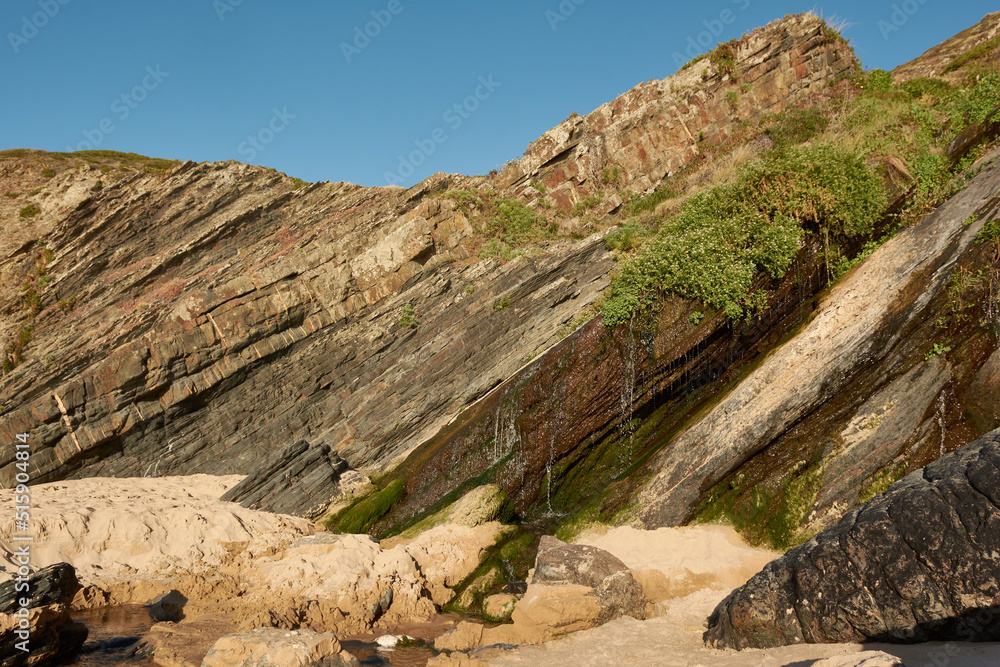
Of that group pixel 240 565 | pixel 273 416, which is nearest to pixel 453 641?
pixel 240 565

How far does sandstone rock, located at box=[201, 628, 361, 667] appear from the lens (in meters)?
6.86

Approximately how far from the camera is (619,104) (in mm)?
23188

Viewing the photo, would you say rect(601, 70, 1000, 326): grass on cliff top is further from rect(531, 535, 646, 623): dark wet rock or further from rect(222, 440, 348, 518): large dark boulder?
rect(222, 440, 348, 518): large dark boulder

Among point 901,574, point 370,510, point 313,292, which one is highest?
point 313,292

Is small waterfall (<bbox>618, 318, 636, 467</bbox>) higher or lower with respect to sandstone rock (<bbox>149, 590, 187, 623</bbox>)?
higher

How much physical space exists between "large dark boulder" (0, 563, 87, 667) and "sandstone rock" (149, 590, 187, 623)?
5.44ft

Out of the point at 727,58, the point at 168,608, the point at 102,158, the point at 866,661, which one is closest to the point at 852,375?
the point at 866,661

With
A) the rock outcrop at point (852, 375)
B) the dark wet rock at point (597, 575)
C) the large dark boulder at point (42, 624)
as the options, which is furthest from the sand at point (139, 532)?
the rock outcrop at point (852, 375)

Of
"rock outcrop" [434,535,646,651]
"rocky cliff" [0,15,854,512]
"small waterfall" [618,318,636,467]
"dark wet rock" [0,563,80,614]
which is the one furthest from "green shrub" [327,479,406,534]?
"dark wet rock" [0,563,80,614]

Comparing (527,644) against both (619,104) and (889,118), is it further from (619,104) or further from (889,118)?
(619,104)

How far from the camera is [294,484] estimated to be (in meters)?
16.4

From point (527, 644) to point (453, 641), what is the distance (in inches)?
48.3

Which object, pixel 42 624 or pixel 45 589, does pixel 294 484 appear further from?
pixel 42 624

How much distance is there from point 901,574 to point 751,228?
8637 millimetres
